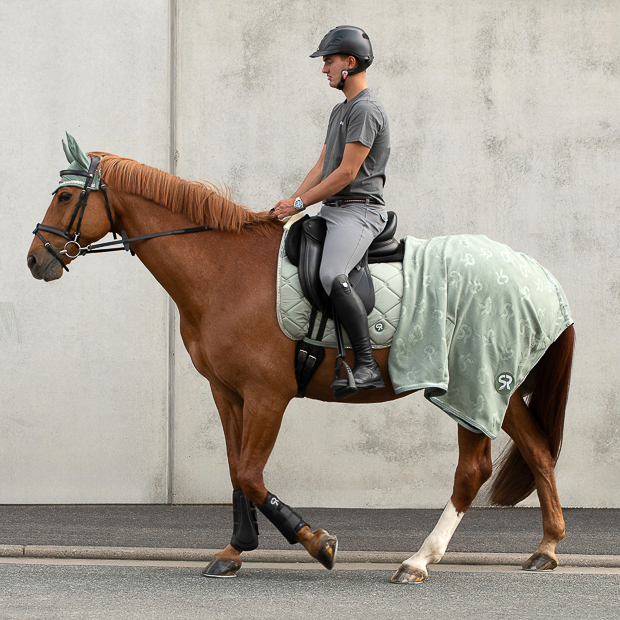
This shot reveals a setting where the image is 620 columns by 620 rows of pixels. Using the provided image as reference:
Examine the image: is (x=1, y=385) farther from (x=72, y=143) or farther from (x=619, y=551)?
(x=619, y=551)

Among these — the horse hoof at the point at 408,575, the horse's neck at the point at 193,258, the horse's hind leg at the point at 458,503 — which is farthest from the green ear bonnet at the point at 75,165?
the horse hoof at the point at 408,575

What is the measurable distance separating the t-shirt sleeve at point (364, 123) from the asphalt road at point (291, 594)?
230cm

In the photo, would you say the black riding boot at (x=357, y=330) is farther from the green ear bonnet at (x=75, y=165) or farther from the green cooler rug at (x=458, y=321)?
the green ear bonnet at (x=75, y=165)

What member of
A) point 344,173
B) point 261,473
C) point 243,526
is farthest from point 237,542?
point 344,173

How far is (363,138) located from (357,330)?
39.8 inches

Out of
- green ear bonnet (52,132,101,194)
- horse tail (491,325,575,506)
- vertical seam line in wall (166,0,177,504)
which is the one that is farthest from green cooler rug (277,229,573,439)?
vertical seam line in wall (166,0,177,504)

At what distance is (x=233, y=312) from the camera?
12.8 ft

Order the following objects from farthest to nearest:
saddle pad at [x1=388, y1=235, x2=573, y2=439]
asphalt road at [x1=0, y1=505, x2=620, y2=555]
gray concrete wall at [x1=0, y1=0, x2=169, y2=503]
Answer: gray concrete wall at [x1=0, y1=0, x2=169, y2=503], asphalt road at [x1=0, y1=505, x2=620, y2=555], saddle pad at [x1=388, y1=235, x2=573, y2=439]

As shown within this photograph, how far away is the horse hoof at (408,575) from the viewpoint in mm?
3896

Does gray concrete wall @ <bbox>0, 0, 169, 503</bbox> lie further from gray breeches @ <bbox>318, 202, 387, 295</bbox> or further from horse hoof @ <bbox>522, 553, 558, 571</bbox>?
horse hoof @ <bbox>522, 553, 558, 571</bbox>

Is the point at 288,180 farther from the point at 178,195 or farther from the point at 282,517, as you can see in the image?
the point at 282,517

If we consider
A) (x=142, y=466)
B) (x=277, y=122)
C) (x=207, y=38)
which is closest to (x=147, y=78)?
(x=207, y=38)

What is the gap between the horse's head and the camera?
3.93 meters

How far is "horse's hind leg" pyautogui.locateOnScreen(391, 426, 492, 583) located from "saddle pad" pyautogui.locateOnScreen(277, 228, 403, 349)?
0.77m
